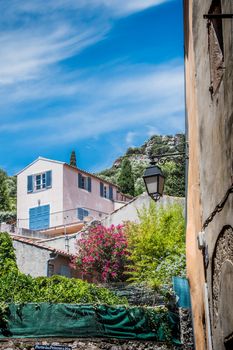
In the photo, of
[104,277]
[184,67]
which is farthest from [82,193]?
[184,67]

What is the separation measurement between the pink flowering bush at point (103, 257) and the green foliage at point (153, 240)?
1.79 feet

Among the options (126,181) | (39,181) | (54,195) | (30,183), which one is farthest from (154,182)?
(126,181)

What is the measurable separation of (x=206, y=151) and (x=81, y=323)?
11407mm

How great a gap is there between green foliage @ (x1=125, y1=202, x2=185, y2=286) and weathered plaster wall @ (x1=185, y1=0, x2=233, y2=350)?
55.0 feet

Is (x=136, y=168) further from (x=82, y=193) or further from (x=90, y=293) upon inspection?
(x=90, y=293)

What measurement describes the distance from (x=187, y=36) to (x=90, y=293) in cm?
1238

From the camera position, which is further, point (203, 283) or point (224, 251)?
point (203, 283)

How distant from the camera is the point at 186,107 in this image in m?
13.2

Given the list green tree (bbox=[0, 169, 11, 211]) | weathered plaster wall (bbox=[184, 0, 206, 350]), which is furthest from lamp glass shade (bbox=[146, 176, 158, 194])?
green tree (bbox=[0, 169, 11, 211])

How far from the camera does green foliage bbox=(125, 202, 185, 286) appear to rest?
30500 millimetres

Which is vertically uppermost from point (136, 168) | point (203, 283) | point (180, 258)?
point (136, 168)

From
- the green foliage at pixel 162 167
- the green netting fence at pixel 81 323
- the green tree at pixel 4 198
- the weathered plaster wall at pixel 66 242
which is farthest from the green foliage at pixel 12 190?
the green netting fence at pixel 81 323

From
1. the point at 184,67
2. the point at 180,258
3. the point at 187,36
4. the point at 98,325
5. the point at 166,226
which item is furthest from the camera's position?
the point at 166,226

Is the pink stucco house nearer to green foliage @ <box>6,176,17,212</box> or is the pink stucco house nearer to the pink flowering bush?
green foliage @ <box>6,176,17,212</box>
